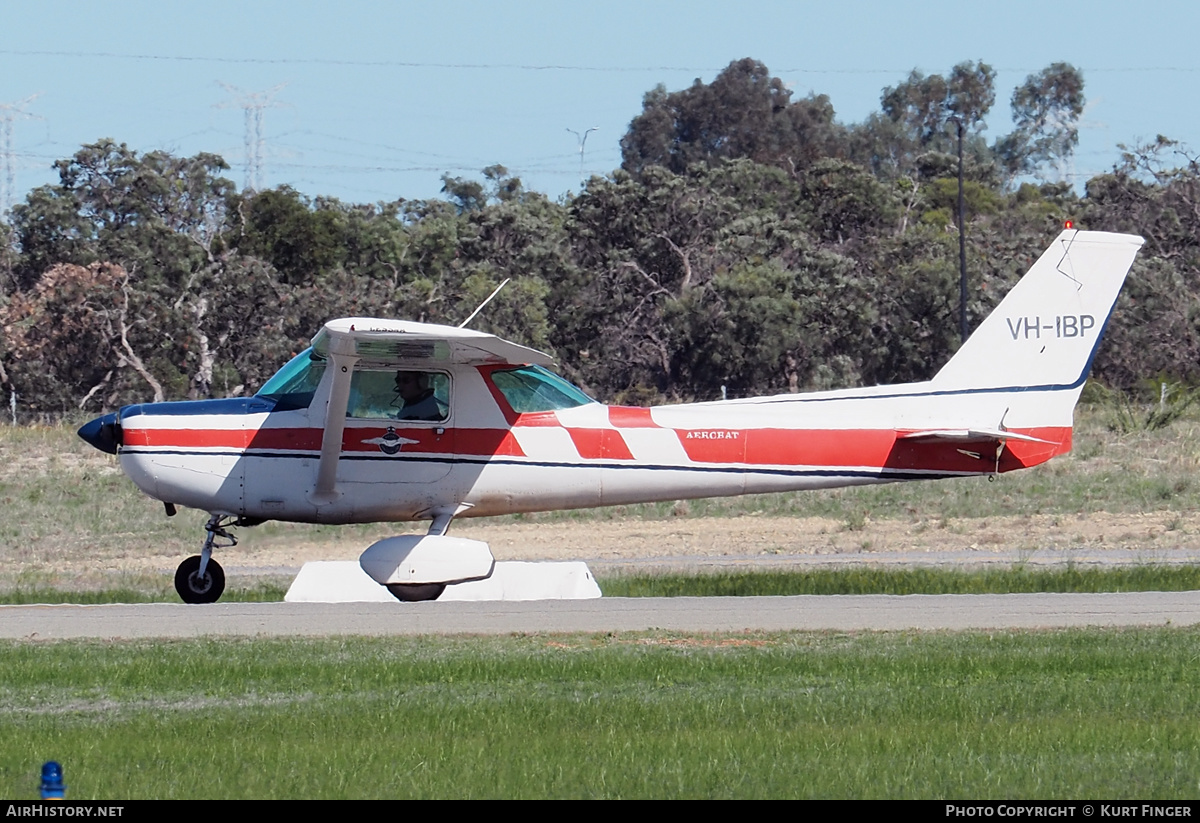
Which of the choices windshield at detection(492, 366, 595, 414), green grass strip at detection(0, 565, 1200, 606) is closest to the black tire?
windshield at detection(492, 366, 595, 414)

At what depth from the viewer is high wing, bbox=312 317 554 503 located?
12.3 metres

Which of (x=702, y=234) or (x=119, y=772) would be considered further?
(x=702, y=234)

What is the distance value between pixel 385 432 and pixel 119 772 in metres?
7.11

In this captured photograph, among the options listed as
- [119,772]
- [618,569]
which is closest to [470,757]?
[119,772]

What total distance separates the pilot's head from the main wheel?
7.54ft

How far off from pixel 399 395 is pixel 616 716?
246 inches

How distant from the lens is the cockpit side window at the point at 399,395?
1337 cm

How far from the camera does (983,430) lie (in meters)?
13.7

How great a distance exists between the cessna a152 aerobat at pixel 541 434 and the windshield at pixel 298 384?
0.06 feet

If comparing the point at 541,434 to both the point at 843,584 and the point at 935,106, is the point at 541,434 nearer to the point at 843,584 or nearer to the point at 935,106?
the point at 843,584

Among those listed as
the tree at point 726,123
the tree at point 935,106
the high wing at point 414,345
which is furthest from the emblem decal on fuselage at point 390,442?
the tree at point 935,106

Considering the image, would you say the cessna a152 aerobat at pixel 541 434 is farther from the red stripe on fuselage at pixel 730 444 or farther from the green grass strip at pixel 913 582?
the green grass strip at pixel 913 582

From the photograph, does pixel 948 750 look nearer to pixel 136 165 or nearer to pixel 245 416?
pixel 245 416
